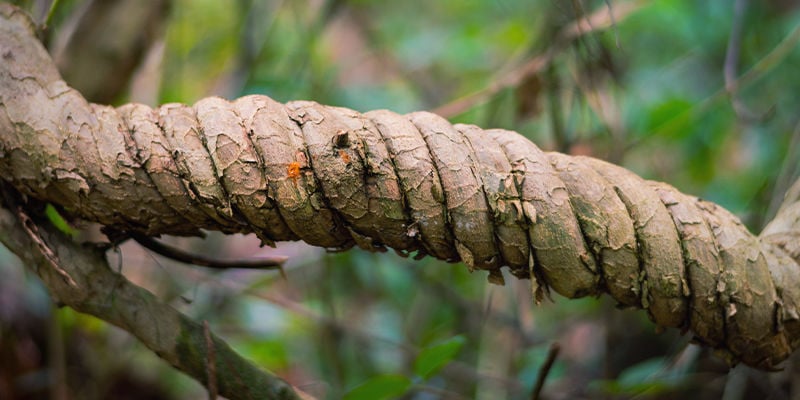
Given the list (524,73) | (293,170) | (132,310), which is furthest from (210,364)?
(524,73)

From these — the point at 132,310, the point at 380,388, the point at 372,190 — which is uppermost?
the point at 372,190

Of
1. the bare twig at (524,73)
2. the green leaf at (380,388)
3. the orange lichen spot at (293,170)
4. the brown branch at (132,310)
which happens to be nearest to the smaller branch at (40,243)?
the brown branch at (132,310)

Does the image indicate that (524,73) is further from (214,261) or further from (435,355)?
(214,261)

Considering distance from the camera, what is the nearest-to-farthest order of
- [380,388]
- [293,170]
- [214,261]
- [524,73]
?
[293,170] < [214,261] < [380,388] < [524,73]

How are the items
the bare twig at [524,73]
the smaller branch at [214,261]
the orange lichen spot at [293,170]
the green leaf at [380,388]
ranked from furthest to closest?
1. the bare twig at [524,73]
2. the green leaf at [380,388]
3. the smaller branch at [214,261]
4. the orange lichen spot at [293,170]

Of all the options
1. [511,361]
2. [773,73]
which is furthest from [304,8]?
[773,73]

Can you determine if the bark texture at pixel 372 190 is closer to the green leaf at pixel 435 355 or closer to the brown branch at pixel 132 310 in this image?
the brown branch at pixel 132 310

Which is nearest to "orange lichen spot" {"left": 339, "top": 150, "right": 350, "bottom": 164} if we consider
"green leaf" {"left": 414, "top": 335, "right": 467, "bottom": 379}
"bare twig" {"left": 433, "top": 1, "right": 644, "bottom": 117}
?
"green leaf" {"left": 414, "top": 335, "right": 467, "bottom": 379}
